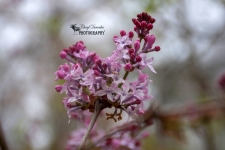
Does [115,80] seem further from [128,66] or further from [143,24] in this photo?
[143,24]

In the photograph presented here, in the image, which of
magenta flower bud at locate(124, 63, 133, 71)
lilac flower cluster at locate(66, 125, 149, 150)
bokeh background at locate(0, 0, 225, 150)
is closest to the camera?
magenta flower bud at locate(124, 63, 133, 71)

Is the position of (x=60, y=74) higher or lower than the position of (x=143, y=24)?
lower

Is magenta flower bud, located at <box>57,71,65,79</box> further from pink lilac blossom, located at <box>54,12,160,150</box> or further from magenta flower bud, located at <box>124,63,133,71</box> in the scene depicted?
magenta flower bud, located at <box>124,63,133,71</box>

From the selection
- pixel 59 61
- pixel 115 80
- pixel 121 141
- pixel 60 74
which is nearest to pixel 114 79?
pixel 115 80

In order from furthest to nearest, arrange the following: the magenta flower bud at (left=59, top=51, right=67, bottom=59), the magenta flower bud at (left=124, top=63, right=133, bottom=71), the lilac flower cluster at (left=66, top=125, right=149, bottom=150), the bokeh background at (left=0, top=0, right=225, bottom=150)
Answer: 1. the bokeh background at (left=0, top=0, right=225, bottom=150)
2. the lilac flower cluster at (left=66, top=125, right=149, bottom=150)
3. the magenta flower bud at (left=59, top=51, right=67, bottom=59)
4. the magenta flower bud at (left=124, top=63, right=133, bottom=71)

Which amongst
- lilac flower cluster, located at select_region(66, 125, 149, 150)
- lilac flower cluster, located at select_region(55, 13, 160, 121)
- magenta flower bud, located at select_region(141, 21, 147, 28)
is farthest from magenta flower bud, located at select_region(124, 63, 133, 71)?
lilac flower cluster, located at select_region(66, 125, 149, 150)

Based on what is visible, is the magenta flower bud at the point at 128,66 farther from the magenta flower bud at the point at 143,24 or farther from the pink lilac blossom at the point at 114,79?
the magenta flower bud at the point at 143,24

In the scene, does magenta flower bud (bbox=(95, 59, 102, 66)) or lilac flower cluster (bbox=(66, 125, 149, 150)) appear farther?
lilac flower cluster (bbox=(66, 125, 149, 150))

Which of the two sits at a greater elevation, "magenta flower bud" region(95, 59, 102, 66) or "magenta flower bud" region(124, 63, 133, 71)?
"magenta flower bud" region(95, 59, 102, 66)

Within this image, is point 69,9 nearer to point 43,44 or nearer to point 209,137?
point 43,44
